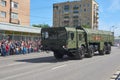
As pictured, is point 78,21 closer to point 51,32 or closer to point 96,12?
point 96,12

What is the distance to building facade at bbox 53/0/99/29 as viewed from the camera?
139625 millimetres

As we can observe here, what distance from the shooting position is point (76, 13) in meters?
142

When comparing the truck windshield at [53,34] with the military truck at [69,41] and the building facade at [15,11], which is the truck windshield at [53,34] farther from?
the building facade at [15,11]

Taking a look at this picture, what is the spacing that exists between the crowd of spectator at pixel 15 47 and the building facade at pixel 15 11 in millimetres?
31574

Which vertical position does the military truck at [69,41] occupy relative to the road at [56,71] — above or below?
above

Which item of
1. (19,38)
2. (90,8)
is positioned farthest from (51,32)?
(90,8)

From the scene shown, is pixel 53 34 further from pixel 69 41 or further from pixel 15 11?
pixel 15 11

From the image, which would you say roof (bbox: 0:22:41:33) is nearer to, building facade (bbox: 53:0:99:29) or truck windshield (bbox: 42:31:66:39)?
truck windshield (bbox: 42:31:66:39)

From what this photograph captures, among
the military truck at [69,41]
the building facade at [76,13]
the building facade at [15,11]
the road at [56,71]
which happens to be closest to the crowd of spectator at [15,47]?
the military truck at [69,41]

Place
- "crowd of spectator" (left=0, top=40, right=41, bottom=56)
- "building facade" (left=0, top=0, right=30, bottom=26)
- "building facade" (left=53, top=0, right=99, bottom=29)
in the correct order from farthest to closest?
"building facade" (left=53, top=0, right=99, bottom=29), "building facade" (left=0, top=0, right=30, bottom=26), "crowd of spectator" (left=0, top=40, right=41, bottom=56)

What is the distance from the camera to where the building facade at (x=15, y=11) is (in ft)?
235

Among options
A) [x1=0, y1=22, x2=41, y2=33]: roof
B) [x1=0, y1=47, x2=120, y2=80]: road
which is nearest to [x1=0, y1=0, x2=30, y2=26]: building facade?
[x1=0, y1=22, x2=41, y2=33]: roof

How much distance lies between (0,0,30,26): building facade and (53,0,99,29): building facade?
57.4 m

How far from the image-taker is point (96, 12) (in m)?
149
